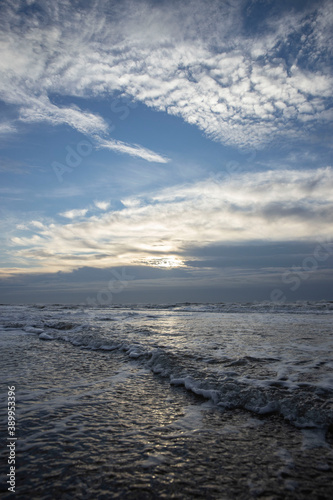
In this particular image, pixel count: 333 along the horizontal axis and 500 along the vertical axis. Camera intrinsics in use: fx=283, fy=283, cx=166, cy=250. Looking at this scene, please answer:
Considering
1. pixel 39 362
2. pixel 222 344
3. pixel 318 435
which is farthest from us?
pixel 222 344

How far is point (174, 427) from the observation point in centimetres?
399

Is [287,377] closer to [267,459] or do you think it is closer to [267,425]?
[267,425]

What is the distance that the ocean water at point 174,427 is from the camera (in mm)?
2771

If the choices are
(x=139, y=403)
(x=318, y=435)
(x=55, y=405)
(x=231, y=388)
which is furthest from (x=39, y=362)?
(x=318, y=435)

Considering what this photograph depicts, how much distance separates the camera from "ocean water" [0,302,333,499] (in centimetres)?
277

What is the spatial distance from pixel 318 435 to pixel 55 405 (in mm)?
4012

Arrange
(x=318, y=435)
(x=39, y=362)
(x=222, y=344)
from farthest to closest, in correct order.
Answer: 1. (x=222, y=344)
2. (x=39, y=362)
3. (x=318, y=435)

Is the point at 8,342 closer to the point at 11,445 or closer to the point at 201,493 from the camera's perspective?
the point at 11,445

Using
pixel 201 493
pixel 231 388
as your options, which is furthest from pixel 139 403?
pixel 201 493

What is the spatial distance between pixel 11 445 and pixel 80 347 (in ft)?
24.1

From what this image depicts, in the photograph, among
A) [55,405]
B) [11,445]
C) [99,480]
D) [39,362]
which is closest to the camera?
[99,480]

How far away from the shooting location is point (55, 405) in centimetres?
474

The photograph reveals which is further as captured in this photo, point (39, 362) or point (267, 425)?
point (39, 362)

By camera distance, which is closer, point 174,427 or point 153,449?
point 153,449
